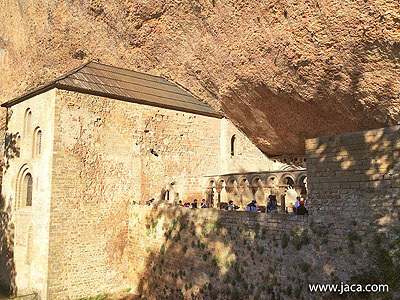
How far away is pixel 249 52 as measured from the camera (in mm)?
13016

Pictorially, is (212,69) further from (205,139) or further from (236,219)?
(236,219)

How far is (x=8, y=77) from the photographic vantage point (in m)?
21.2

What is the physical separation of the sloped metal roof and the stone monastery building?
0.05 meters

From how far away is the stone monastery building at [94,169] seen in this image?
41.3 feet

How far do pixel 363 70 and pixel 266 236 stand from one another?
572 cm

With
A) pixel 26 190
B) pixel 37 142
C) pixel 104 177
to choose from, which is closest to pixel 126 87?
pixel 104 177

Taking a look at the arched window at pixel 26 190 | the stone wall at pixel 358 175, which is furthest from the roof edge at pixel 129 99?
the stone wall at pixel 358 175

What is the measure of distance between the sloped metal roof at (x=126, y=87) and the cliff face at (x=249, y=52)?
63 centimetres

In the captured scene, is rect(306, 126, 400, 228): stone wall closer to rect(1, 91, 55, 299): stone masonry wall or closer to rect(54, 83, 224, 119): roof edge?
rect(54, 83, 224, 119): roof edge

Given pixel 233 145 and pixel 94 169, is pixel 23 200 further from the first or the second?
pixel 233 145

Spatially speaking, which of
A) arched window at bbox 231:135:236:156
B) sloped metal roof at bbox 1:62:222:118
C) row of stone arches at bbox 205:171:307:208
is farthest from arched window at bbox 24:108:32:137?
arched window at bbox 231:135:236:156

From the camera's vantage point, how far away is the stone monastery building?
12.6 metres

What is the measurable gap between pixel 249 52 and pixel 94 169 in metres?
7.18

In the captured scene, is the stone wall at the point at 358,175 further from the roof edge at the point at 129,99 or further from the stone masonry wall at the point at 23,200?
the stone masonry wall at the point at 23,200
